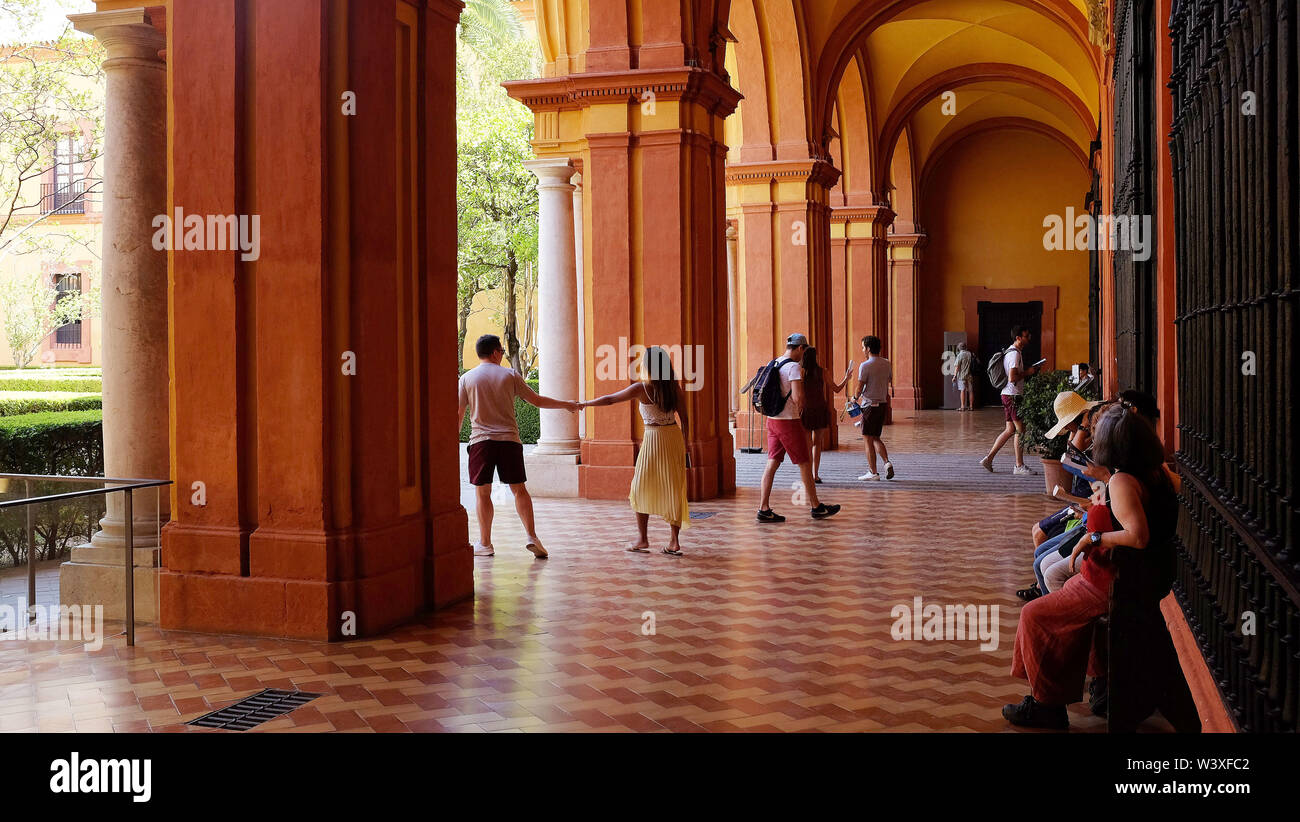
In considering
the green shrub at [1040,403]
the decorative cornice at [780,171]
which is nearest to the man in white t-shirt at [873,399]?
the green shrub at [1040,403]

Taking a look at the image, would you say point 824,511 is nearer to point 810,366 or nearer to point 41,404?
point 810,366

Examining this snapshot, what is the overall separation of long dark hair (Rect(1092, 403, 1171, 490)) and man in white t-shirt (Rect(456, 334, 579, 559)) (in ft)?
15.8

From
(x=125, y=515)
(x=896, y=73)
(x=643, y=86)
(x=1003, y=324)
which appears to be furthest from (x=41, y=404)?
(x=1003, y=324)

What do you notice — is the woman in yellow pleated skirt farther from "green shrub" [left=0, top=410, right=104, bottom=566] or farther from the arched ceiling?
the arched ceiling

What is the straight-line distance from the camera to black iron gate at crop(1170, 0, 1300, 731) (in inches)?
Result: 111

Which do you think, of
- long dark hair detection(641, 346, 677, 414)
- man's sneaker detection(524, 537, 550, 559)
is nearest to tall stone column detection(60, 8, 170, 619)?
man's sneaker detection(524, 537, 550, 559)

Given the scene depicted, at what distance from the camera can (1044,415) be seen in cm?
1218

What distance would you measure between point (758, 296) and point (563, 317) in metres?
5.67

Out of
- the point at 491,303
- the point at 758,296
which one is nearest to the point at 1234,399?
the point at 758,296

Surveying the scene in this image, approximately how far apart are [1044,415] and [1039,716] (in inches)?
328

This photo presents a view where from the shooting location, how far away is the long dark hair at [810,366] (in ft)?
36.2

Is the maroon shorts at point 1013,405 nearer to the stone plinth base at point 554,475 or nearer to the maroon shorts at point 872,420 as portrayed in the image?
the maroon shorts at point 872,420

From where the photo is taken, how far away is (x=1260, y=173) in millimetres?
3238
